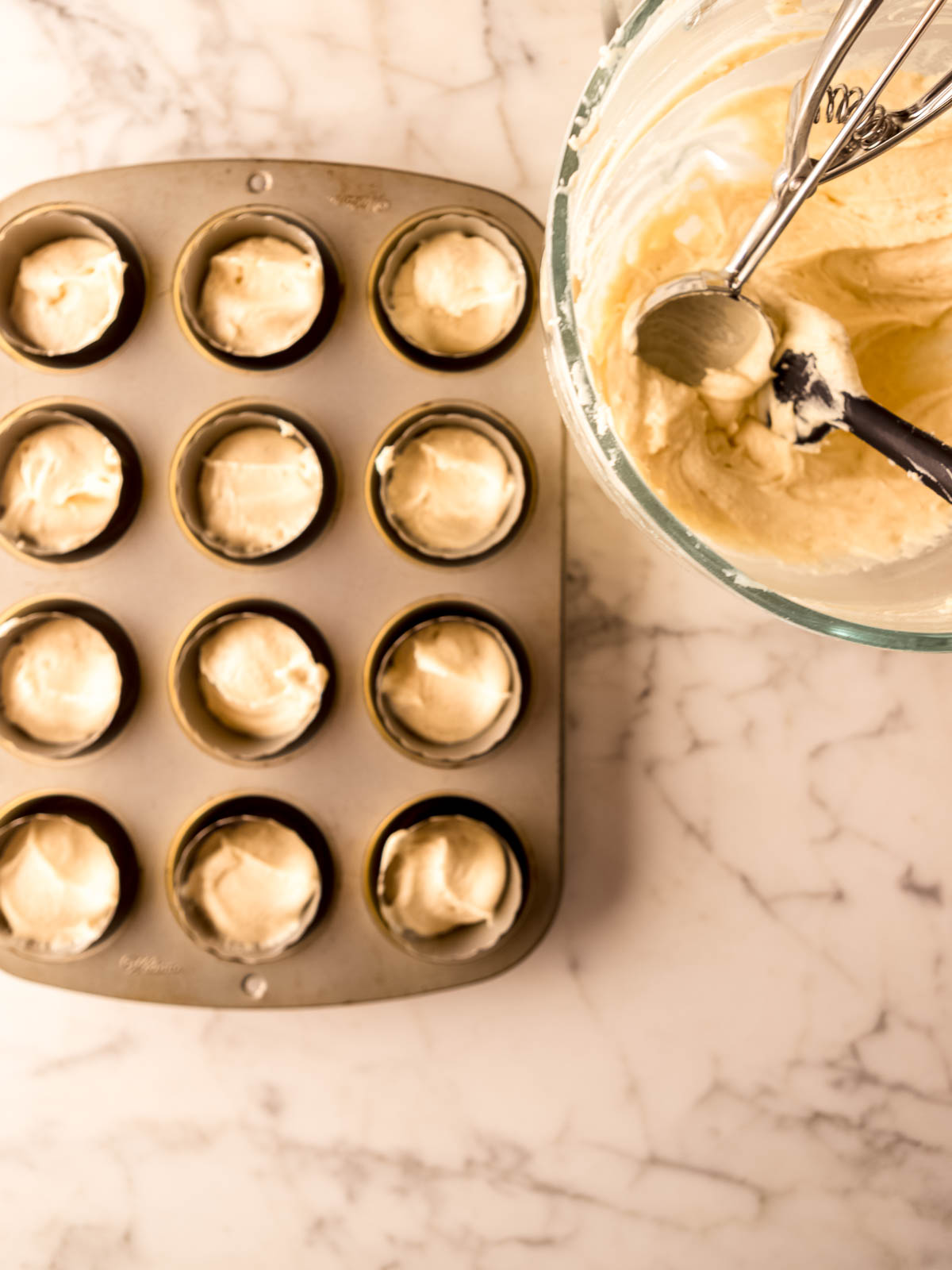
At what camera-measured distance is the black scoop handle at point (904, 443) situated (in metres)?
0.56

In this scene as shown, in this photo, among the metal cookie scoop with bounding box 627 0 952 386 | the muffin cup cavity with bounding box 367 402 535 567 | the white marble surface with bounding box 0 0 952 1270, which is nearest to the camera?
the metal cookie scoop with bounding box 627 0 952 386

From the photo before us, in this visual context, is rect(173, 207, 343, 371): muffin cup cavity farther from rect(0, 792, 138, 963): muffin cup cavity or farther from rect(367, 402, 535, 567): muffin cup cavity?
rect(0, 792, 138, 963): muffin cup cavity

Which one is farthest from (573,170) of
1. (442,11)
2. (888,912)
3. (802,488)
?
(888,912)

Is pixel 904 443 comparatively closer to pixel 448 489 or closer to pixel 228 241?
pixel 448 489

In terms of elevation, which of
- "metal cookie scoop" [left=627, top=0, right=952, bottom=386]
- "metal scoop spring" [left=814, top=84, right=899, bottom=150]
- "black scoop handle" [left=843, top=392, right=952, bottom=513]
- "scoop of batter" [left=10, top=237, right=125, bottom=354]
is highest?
"scoop of batter" [left=10, top=237, right=125, bottom=354]

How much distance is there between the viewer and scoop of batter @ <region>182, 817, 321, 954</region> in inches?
33.4

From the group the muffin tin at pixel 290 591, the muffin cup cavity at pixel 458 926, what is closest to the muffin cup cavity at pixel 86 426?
the muffin tin at pixel 290 591

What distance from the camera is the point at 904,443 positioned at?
1.88ft

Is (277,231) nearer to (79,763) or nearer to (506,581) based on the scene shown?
(506,581)

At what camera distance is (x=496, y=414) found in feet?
2.80

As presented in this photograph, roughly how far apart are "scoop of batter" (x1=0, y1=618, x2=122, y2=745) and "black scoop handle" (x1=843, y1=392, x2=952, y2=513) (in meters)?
0.67

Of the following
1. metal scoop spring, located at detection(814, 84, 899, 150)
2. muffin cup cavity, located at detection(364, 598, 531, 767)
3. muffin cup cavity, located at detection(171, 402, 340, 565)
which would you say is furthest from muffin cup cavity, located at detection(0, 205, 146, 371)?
metal scoop spring, located at detection(814, 84, 899, 150)

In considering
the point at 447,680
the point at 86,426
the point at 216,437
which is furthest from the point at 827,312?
the point at 86,426

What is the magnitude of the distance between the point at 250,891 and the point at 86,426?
18.4 inches
